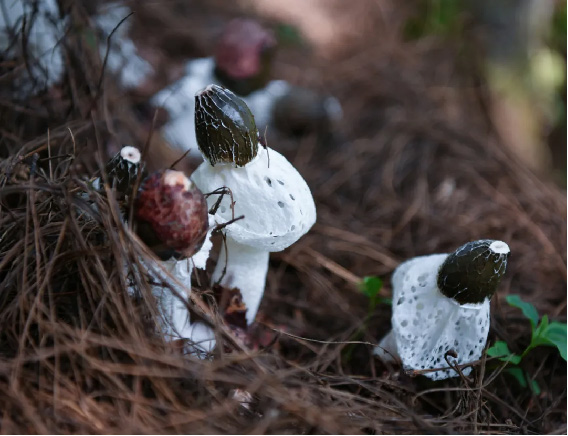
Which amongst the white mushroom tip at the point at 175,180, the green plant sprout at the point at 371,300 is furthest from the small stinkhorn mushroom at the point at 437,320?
the white mushroom tip at the point at 175,180

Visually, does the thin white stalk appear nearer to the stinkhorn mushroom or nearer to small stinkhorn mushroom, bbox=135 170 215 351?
small stinkhorn mushroom, bbox=135 170 215 351

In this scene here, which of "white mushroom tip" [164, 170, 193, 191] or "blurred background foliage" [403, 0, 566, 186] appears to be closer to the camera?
"white mushroom tip" [164, 170, 193, 191]

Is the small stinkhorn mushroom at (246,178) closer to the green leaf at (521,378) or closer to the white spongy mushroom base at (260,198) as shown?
the white spongy mushroom base at (260,198)

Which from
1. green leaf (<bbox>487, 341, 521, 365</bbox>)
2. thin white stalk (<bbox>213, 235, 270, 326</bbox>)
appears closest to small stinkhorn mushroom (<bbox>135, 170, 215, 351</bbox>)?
thin white stalk (<bbox>213, 235, 270, 326</bbox>)

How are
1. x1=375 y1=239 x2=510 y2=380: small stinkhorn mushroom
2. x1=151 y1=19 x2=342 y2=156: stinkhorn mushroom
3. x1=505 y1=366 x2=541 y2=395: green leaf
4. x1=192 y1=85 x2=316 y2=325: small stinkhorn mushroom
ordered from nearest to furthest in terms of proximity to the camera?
1. x1=192 y1=85 x2=316 y2=325: small stinkhorn mushroom
2. x1=375 y1=239 x2=510 y2=380: small stinkhorn mushroom
3. x1=505 y1=366 x2=541 y2=395: green leaf
4. x1=151 y1=19 x2=342 y2=156: stinkhorn mushroom

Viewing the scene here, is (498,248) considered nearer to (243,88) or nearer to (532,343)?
(532,343)

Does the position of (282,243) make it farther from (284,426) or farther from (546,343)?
(546,343)

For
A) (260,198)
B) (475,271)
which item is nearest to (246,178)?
(260,198)
